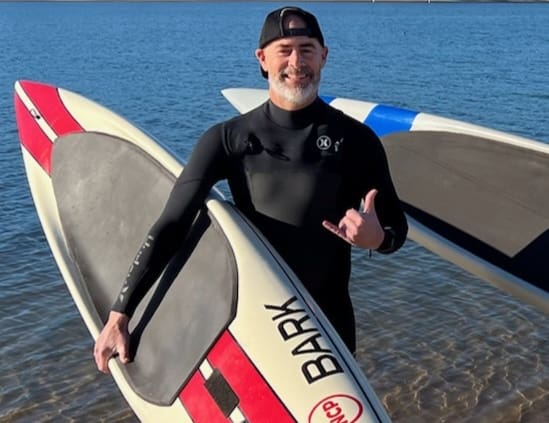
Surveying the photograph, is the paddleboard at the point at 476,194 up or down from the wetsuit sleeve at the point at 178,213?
down

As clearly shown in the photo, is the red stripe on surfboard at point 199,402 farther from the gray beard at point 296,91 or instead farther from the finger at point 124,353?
the gray beard at point 296,91

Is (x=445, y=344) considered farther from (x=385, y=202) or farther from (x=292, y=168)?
(x=292, y=168)

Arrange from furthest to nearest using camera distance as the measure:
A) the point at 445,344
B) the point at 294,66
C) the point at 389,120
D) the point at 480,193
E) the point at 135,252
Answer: the point at 389,120
the point at 480,193
the point at 445,344
the point at 135,252
the point at 294,66

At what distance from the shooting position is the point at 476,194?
5336mm

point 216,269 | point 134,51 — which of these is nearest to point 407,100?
point 216,269

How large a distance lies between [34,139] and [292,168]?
296 centimetres

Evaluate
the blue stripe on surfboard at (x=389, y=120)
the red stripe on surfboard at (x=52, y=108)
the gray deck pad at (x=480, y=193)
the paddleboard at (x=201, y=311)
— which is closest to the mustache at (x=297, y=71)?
the paddleboard at (x=201, y=311)

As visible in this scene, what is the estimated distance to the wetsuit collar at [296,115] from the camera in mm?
2564

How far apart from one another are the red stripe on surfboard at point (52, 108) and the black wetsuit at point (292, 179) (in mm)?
2226

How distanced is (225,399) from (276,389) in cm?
22

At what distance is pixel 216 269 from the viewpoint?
295 cm

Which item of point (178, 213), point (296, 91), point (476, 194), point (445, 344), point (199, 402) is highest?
point (296, 91)

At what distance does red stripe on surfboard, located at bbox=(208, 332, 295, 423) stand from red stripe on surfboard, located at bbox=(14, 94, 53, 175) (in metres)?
2.47

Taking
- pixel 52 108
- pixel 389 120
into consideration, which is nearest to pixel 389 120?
pixel 389 120
